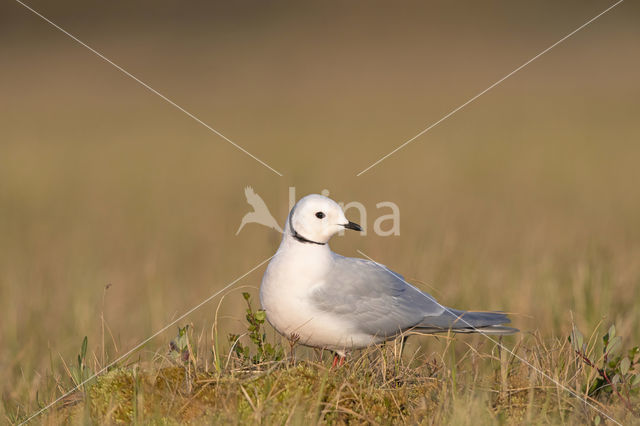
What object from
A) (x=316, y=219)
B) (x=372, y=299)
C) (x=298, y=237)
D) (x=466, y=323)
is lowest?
(x=466, y=323)

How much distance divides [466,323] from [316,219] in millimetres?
1199

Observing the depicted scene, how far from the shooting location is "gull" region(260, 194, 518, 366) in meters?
4.73

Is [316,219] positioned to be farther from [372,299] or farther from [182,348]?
[182,348]

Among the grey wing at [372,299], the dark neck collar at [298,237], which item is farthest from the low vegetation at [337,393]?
the dark neck collar at [298,237]

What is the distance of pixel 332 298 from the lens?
4.81 metres

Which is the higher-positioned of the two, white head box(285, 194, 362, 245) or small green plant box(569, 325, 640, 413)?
white head box(285, 194, 362, 245)

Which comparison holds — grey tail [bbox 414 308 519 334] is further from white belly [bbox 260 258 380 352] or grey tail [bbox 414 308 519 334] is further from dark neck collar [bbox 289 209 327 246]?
dark neck collar [bbox 289 209 327 246]

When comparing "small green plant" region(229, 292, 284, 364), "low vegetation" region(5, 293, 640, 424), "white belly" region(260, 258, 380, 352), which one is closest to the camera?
"low vegetation" region(5, 293, 640, 424)

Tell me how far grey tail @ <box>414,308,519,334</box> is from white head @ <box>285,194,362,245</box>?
880 mm

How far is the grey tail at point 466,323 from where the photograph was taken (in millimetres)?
5148

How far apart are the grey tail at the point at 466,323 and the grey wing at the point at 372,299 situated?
0.04 m

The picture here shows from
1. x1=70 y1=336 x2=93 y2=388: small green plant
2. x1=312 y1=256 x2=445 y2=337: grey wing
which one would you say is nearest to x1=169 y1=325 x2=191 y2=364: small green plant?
x1=70 y1=336 x2=93 y2=388: small green plant

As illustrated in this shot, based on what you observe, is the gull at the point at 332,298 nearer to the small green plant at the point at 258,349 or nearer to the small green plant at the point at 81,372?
the small green plant at the point at 258,349

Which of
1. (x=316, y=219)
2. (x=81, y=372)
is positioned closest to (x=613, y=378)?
(x=316, y=219)
